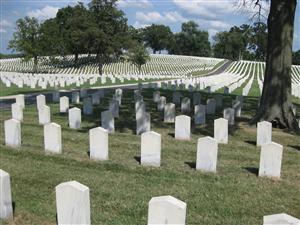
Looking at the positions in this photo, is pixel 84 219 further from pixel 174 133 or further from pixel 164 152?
pixel 174 133

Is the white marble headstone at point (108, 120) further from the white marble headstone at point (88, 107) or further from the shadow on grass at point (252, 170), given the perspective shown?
the shadow on grass at point (252, 170)

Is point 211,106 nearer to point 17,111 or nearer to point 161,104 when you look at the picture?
point 161,104

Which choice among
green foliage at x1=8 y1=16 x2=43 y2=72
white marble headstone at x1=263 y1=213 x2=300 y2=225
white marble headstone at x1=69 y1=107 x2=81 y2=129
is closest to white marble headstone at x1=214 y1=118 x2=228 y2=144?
white marble headstone at x1=69 y1=107 x2=81 y2=129

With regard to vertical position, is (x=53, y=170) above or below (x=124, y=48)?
below

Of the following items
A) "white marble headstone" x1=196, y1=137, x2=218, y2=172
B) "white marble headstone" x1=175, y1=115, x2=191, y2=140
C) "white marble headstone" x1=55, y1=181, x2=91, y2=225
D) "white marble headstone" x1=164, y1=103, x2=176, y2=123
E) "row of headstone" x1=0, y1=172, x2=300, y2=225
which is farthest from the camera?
"white marble headstone" x1=164, y1=103, x2=176, y2=123

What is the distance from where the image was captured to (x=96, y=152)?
8.28m

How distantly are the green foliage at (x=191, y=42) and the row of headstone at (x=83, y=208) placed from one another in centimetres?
12478

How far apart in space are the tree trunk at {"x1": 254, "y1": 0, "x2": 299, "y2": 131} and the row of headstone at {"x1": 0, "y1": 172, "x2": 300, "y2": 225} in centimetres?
789

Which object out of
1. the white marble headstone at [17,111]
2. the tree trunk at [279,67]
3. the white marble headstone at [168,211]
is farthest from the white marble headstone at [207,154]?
the white marble headstone at [17,111]

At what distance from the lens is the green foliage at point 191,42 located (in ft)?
426

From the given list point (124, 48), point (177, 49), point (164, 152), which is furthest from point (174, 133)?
point (177, 49)

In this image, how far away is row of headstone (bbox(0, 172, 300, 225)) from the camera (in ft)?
12.5

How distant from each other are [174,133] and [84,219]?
6.37m

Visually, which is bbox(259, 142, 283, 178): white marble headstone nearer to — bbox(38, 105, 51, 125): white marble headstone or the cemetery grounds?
the cemetery grounds
